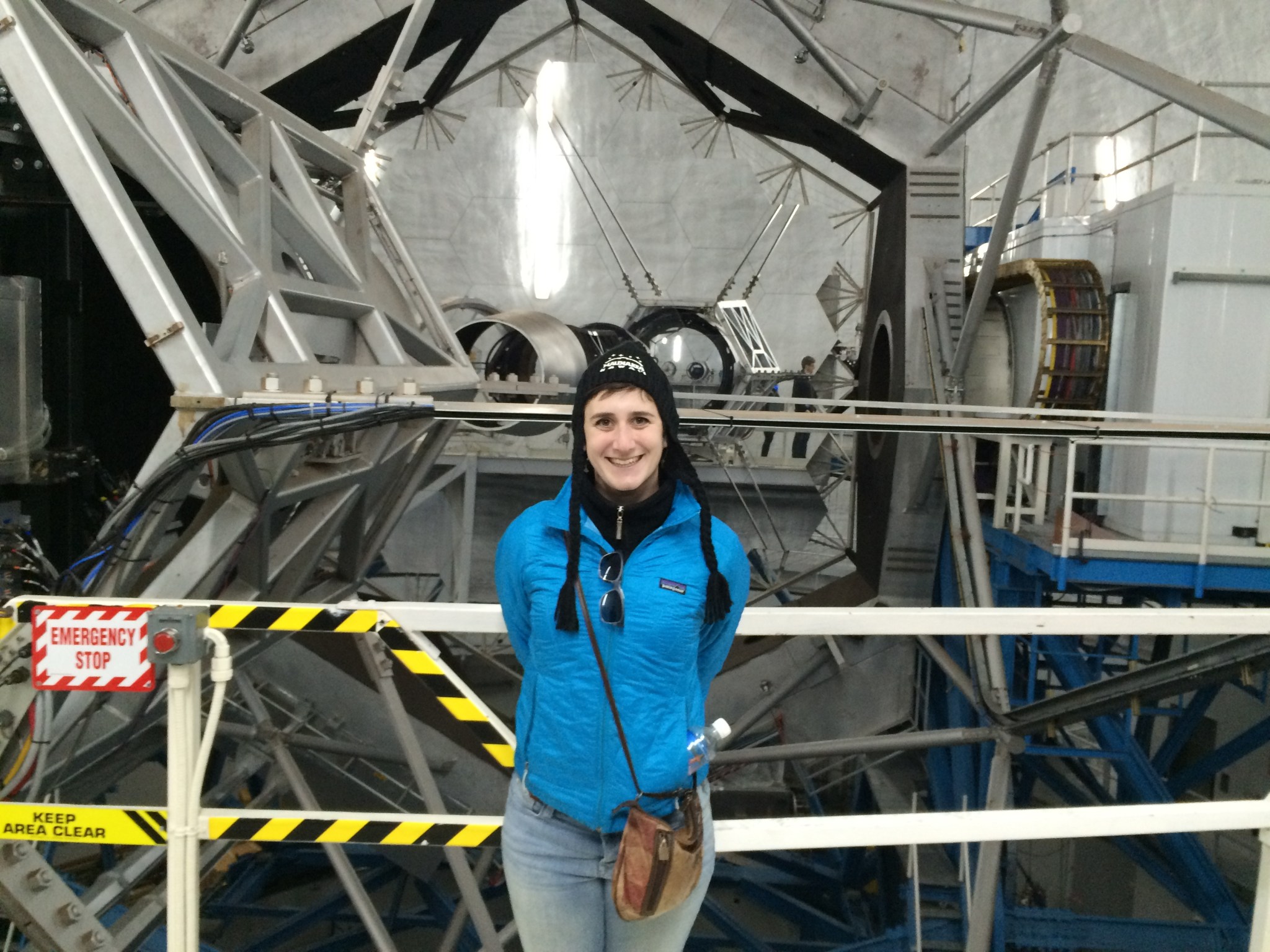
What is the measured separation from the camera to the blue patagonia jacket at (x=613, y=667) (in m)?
1.96

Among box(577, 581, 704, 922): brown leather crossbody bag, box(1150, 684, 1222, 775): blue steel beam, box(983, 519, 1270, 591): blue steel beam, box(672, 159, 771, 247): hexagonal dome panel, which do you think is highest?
box(672, 159, 771, 247): hexagonal dome panel

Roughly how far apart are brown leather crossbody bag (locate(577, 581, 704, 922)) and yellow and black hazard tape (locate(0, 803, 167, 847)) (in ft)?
4.38

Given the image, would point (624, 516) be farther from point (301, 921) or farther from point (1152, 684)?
point (301, 921)

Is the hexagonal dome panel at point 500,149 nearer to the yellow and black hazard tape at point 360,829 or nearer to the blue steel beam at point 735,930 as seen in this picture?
the blue steel beam at point 735,930

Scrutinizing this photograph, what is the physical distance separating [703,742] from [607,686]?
0.26m

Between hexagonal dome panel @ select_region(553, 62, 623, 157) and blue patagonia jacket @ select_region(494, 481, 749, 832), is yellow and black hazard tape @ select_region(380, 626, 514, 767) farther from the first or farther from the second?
hexagonal dome panel @ select_region(553, 62, 623, 157)

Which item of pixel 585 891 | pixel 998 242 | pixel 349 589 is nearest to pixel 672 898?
pixel 585 891

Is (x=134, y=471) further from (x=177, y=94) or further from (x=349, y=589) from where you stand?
(x=177, y=94)

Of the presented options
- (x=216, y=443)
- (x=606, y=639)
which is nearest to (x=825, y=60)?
(x=216, y=443)

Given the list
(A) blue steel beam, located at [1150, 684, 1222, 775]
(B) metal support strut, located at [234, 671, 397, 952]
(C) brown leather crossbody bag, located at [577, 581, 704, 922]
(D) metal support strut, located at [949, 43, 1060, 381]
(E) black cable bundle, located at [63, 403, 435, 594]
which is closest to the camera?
(C) brown leather crossbody bag, located at [577, 581, 704, 922]

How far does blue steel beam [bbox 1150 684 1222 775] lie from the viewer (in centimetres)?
844

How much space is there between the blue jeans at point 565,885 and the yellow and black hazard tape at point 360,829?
1.18 ft

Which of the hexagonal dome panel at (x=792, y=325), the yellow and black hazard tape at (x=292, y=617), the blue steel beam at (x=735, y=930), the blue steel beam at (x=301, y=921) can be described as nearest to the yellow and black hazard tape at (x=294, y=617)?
the yellow and black hazard tape at (x=292, y=617)

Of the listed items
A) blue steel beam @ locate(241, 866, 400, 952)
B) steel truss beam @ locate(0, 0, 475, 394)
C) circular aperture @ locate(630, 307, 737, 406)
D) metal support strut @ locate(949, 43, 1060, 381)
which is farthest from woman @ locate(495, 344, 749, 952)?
circular aperture @ locate(630, 307, 737, 406)
